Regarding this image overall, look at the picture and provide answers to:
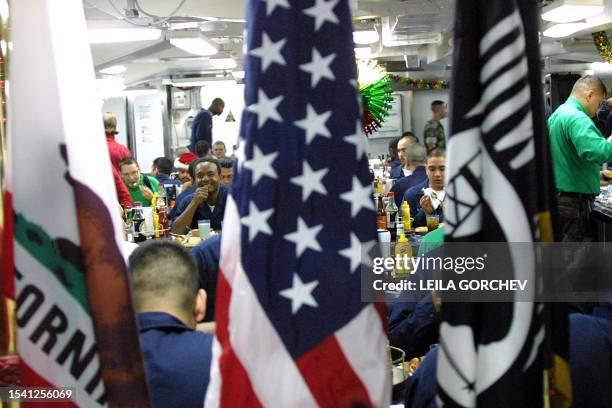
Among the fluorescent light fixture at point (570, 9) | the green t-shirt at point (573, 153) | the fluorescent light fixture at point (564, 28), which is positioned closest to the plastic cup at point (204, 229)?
the green t-shirt at point (573, 153)

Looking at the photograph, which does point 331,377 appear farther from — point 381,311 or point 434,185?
point 434,185

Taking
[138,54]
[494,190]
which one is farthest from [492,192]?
[138,54]

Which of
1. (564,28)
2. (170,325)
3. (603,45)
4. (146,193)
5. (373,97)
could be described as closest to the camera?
(170,325)

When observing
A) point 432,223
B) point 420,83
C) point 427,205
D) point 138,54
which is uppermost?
point 138,54

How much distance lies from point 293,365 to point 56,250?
0.50m

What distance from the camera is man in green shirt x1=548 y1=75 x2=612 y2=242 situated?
5.89 metres

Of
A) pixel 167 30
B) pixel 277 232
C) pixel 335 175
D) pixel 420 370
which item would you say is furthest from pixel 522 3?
pixel 167 30

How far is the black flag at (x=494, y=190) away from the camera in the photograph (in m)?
1.35

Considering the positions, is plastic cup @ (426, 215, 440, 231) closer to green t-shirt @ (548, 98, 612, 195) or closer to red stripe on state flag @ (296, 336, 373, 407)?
green t-shirt @ (548, 98, 612, 195)

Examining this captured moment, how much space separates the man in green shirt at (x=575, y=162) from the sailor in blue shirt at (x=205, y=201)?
271cm

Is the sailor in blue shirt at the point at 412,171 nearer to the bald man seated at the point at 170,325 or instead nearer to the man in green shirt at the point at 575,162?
the man in green shirt at the point at 575,162

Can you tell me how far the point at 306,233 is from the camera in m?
1.46

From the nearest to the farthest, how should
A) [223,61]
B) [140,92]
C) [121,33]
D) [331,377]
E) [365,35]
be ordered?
1. [331,377]
2. [121,33]
3. [365,35]
4. [223,61]
5. [140,92]

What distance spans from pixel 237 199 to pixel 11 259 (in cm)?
46
